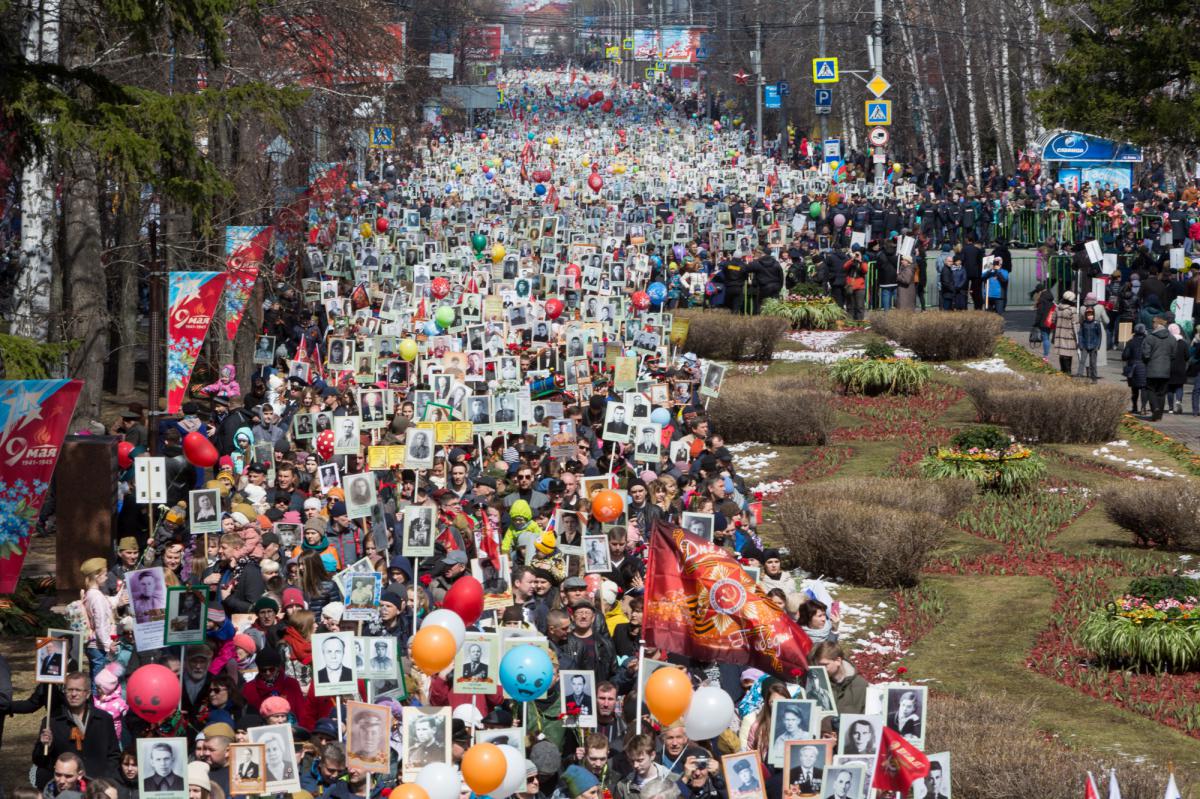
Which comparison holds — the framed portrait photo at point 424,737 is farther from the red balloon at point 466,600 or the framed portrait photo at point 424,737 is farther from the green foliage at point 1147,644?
the green foliage at point 1147,644

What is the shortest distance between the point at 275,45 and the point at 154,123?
18.3 m

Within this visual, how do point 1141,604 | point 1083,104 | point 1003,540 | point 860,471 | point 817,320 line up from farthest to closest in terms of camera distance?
point 817,320 → point 1083,104 → point 860,471 → point 1003,540 → point 1141,604

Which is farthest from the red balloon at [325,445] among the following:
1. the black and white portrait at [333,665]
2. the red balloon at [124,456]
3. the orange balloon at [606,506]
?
the black and white portrait at [333,665]

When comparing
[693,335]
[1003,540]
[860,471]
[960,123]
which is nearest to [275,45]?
[693,335]

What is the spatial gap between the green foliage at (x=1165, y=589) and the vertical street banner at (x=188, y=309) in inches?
373

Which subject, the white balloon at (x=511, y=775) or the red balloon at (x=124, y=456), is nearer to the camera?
the white balloon at (x=511, y=775)

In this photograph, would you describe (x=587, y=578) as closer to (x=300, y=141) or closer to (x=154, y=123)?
(x=154, y=123)

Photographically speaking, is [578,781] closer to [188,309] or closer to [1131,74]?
[188,309]

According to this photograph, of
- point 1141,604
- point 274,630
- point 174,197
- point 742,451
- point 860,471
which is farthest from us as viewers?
point 742,451

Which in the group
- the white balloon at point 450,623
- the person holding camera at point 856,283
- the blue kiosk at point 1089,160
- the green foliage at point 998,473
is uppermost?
the blue kiosk at point 1089,160

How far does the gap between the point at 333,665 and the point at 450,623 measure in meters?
0.75

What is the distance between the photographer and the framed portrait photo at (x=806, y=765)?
977 centimetres

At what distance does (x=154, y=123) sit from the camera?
13.0m

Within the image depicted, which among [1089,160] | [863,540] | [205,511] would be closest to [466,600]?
[205,511]
